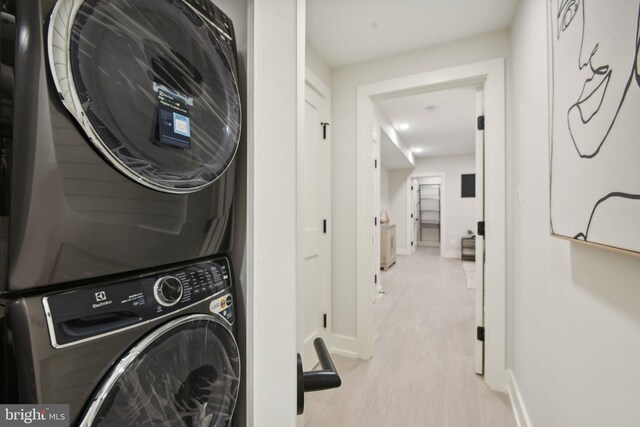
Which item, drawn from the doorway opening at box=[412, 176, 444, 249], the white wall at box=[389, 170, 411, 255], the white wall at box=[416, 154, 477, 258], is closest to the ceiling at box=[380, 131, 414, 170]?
the white wall at box=[389, 170, 411, 255]

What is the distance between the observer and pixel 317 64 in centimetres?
215

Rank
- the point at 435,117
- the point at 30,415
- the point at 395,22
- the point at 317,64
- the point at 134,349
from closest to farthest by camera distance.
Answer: the point at 30,415 → the point at 134,349 → the point at 395,22 → the point at 317,64 → the point at 435,117

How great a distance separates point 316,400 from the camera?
5.75 feet

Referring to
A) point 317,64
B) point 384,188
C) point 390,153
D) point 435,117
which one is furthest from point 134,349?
point 384,188

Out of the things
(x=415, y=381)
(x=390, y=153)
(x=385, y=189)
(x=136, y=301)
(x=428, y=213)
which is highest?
(x=390, y=153)

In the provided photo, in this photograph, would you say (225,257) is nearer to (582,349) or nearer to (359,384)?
(582,349)

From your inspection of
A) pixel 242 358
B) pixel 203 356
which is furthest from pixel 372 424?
pixel 203 356

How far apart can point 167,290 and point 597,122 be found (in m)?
1.07

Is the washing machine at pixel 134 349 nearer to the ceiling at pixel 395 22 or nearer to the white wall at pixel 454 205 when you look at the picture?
the ceiling at pixel 395 22

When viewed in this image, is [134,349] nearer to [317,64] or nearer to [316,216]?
[316,216]

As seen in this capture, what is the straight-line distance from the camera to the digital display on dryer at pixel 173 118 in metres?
0.49

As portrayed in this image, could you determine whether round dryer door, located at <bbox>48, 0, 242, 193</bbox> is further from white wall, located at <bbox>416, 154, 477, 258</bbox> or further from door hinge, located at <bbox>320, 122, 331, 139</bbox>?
white wall, located at <bbox>416, 154, 477, 258</bbox>

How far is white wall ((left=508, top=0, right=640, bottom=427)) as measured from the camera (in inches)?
25.0

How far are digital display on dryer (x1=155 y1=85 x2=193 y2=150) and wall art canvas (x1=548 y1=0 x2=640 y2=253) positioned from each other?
0.90 metres
